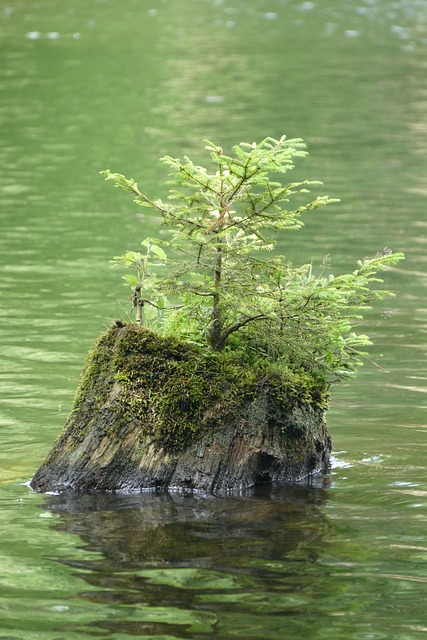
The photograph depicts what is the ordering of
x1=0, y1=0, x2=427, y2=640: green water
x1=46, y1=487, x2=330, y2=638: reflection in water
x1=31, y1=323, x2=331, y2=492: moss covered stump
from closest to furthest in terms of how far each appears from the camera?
x1=46, y1=487, x2=330, y2=638: reflection in water, x1=0, y1=0, x2=427, y2=640: green water, x1=31, y1=323, x2=331, y2=492: moss covered stump

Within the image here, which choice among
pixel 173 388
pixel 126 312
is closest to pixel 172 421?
pixel 173 388

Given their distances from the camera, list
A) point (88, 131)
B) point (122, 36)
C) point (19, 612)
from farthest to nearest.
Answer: point (122, 36), point (88, 131), point (19, 612)

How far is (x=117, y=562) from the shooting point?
748cm

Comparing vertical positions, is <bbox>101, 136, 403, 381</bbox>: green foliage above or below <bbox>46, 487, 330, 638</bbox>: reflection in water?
above

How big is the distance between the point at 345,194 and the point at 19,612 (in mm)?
17342

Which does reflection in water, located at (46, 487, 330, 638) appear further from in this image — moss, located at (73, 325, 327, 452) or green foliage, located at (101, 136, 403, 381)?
green foliage, located at (101, 136, 403, 381)

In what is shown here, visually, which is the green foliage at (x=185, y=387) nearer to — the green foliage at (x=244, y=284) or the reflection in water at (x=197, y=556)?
the green foliage at (x=244, y=284)

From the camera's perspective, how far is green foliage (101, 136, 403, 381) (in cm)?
875

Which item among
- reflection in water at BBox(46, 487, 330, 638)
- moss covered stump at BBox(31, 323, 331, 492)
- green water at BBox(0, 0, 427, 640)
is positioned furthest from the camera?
→ moss covered stump at BBox(31, 323, 331, 492)

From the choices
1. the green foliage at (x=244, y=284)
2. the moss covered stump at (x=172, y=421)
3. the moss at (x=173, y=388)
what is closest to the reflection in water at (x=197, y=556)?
the moss covered stump at (x=172, y=421)

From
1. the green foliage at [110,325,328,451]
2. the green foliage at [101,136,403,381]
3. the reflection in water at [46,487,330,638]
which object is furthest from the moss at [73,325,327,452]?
the reflection in water at [46,487,330,638]

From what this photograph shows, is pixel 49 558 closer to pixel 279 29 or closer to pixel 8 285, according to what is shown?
pixel 8 285

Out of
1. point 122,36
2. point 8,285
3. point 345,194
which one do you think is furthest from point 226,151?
point 122,36

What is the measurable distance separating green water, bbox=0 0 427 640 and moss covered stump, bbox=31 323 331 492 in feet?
0.69
